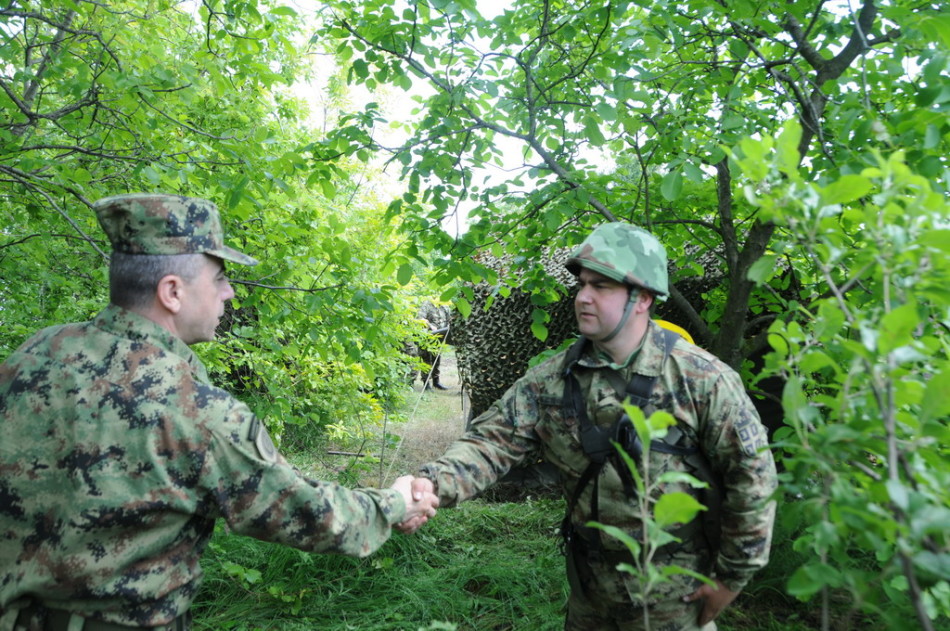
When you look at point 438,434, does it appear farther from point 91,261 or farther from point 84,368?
point 84,368

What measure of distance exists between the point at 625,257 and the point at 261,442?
1460 millimetres

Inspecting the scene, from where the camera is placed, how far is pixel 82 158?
4262 mm

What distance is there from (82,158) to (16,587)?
3.51 meters

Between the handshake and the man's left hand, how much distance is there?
0.99m

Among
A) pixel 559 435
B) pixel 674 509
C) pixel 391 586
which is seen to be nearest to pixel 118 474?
pixel 674 509

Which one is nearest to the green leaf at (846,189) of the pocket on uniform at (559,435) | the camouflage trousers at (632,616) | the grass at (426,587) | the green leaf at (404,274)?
the pocket on uniform at (559,435)

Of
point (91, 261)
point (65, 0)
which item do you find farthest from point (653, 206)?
point (91, 261)

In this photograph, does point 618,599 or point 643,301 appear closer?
point 618,599

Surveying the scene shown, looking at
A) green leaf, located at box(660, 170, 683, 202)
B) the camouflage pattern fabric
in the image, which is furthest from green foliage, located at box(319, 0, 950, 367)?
the camouflage pattern fabric

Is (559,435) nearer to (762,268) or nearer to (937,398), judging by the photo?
(762,268)

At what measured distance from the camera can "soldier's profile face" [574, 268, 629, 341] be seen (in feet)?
7.82

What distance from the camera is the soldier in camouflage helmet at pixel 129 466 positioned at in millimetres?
1648

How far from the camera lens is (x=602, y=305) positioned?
93.9 inches

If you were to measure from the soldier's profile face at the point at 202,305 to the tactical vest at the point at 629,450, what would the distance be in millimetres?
1327
